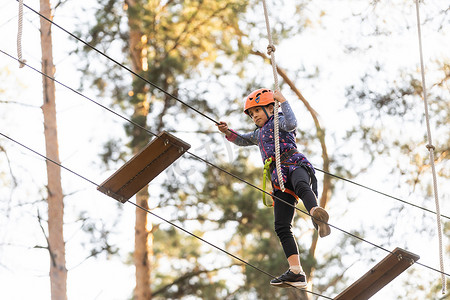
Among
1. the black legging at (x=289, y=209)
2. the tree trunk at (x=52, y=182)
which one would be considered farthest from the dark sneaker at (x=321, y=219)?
the tree trunk at (x=52, y=182)

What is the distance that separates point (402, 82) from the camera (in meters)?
12.6

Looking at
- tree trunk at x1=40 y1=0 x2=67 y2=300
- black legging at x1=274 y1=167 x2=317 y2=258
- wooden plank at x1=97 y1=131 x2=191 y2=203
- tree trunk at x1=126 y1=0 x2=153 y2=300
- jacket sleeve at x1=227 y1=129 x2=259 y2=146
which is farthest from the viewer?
tree trunk at x1=126 y1=0 x2=153 y2=300

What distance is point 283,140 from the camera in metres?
5.79

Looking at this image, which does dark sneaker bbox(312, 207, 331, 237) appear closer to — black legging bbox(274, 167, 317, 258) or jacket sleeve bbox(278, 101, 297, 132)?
black legging bbox(274, 167, 317, 258)

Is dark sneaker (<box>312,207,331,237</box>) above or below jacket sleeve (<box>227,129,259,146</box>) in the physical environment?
below

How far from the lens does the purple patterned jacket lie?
18.5 ft

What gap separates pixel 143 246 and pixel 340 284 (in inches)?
119

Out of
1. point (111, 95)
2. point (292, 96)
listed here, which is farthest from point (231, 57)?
point (111, 95)

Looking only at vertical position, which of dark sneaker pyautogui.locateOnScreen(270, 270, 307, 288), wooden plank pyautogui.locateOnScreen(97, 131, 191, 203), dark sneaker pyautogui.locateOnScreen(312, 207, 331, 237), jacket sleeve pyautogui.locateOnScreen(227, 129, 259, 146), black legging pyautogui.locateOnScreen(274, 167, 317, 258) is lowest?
dark sneaker pyautogui.locateOnScreen(270, 270, 307, 288)

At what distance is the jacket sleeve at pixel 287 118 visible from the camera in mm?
5602

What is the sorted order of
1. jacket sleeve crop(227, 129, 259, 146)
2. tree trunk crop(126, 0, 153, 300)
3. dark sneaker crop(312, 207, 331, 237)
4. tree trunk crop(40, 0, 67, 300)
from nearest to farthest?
1. dark sneaker crop(312, 207, 331, 237)
2. jacket sleeve crop(227, 129, 259, 146)
3. tree trunk crop(40, 0, 67, 300)
4. tree trunk crop(126, 0, 153, 300)

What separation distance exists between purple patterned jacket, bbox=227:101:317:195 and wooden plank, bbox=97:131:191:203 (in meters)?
0.58

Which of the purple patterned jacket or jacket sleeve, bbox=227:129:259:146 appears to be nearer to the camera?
the purple patterned jacket

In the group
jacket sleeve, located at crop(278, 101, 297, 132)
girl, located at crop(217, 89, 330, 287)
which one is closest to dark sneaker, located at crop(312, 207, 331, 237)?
girl, located at crop(217, 89, 330, 287)
